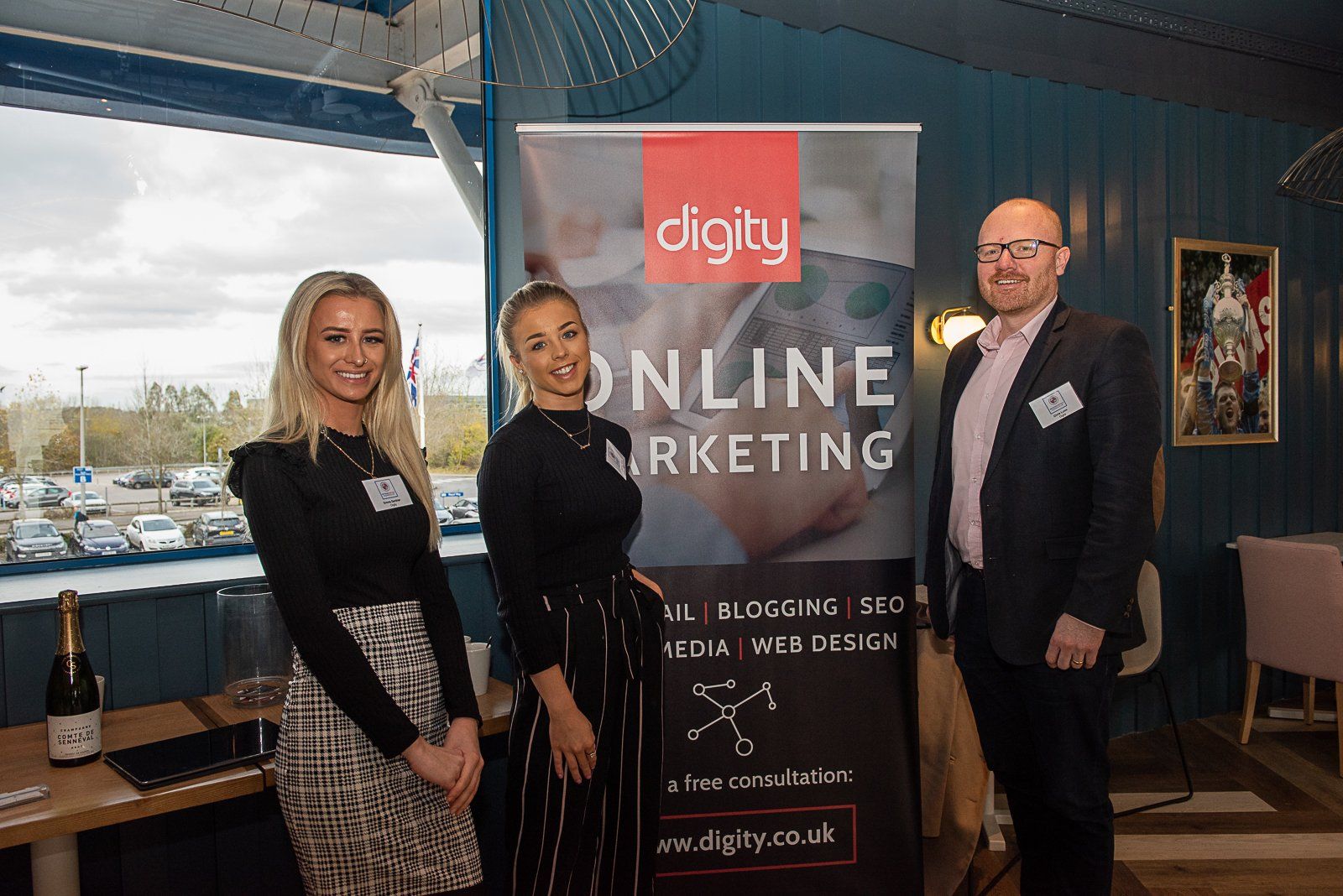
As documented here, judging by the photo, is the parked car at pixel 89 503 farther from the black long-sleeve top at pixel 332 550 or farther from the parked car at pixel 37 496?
the black long-sleeve top at pixel 332 550

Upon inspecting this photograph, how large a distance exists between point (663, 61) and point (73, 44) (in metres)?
1.59

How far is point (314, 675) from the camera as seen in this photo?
153 centimetres

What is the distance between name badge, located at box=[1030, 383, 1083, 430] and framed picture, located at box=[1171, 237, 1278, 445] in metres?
2.46

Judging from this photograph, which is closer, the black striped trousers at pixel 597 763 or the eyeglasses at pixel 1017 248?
the black striped trousers at pixel 597 763

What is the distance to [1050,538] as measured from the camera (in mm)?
1966

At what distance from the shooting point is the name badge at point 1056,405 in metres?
1.94

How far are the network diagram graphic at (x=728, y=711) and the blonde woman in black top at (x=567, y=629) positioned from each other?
14.5 inches

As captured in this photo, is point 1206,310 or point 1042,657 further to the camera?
point 1206,310

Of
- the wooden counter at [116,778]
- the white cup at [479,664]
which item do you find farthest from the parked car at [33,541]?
the white cup at [479,664]

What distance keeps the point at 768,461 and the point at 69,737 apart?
63.9 inches

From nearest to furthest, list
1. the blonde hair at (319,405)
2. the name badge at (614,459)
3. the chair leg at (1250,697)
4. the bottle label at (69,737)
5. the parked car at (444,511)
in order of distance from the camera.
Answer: the blonde hair at (319,405)
the bottle label at (69,737)
the name badge at (614,459)
the parked car at (444,511)
the chair leg at (1250,697)

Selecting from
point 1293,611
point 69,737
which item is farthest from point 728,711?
point 1293,611

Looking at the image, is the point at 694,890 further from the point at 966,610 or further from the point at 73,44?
the point at 73,44


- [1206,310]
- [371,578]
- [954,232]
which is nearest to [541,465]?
[371,578]
